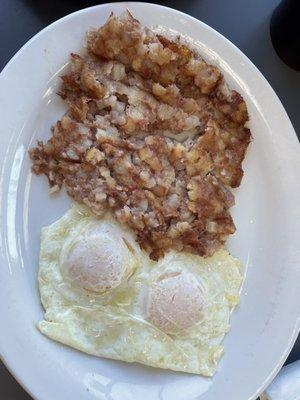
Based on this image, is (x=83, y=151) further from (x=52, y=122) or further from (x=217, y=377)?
(x=217, y=377)

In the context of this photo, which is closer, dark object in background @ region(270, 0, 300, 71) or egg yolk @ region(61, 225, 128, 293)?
egg yolk @ region(61, 225, 128, 293)

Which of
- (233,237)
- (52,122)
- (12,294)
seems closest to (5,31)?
(52,122)

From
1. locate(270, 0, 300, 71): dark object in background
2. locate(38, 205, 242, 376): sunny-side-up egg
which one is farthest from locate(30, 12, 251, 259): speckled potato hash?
locate(270, 0, 300, 71): dark object in background

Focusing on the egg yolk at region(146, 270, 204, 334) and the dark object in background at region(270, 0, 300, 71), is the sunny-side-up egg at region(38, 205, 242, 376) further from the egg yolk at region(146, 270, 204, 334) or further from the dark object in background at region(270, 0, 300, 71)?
the dark object in background at region(270, 0, 300, 71)

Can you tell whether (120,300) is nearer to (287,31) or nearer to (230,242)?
(230,242)

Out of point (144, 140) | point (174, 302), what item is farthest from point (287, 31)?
point (174, 302)

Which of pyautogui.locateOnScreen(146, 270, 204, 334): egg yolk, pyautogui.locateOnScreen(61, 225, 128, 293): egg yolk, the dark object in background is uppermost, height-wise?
the dark object in background
